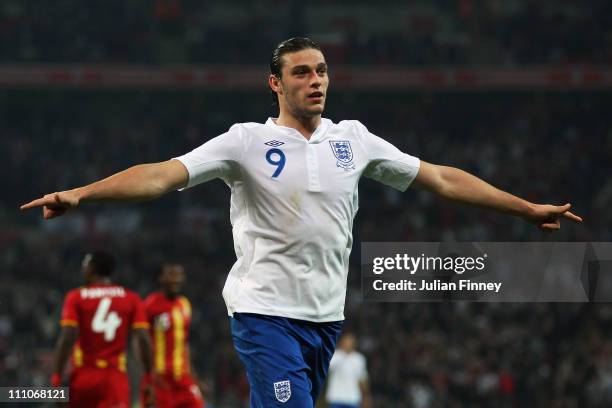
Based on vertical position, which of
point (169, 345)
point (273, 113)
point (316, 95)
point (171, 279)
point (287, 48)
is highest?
point (273, 113)

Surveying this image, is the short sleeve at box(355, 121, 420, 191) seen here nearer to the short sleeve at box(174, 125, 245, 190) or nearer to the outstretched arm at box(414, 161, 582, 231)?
the outstretched arm at box(414, 161, 582, 231)

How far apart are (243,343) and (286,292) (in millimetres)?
276

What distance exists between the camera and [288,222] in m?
4.04

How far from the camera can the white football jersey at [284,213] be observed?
159 inches

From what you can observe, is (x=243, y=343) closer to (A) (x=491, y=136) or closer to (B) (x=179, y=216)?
(B) (x=179, y=216)

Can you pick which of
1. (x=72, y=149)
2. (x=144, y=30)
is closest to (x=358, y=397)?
(x=72, y=149)

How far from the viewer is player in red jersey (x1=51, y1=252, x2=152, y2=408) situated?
7.61 metres

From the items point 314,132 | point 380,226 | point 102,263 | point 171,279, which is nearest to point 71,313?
point 102,263

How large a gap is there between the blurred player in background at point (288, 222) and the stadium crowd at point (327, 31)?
22.2 m

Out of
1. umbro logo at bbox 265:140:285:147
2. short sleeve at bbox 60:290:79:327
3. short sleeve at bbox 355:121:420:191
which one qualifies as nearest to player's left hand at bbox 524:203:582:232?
short sleeve at bbox 355:121:420:191

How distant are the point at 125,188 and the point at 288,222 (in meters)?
0.66

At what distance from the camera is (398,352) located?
17.9m

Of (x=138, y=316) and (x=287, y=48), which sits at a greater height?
(x=287, y=48)

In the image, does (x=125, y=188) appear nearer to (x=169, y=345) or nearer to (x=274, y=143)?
(x=274, y=143)
